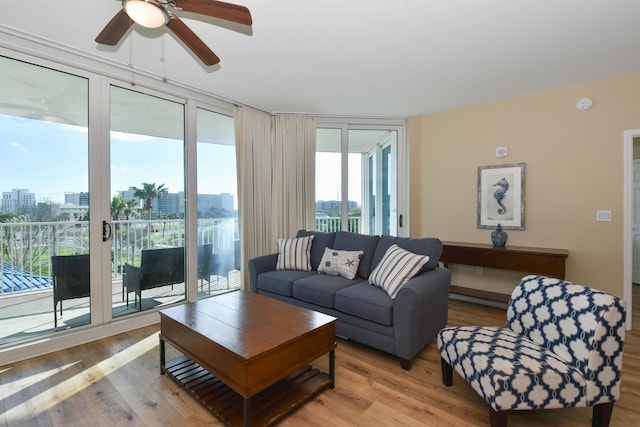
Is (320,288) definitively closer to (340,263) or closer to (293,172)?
(340,263)

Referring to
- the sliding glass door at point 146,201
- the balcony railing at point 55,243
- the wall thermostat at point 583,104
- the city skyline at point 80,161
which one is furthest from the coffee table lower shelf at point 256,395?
the wall thermostat at point 583,104

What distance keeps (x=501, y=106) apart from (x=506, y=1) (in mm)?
2105

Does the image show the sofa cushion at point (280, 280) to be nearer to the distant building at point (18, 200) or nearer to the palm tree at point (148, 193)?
the palm tree at point (148, 193)

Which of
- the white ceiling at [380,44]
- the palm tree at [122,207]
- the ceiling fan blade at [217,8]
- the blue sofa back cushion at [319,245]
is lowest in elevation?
the blue sofa back cushion at [319,245]

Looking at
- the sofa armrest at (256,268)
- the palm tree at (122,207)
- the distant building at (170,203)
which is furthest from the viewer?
the sofa armrest at (256,268)

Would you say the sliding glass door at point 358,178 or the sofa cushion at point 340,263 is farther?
the sliding glass door at point 358,178

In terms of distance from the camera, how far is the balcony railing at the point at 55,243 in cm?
250

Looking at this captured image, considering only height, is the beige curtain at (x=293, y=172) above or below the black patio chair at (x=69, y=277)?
above

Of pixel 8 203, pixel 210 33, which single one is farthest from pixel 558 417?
pixel 8 203

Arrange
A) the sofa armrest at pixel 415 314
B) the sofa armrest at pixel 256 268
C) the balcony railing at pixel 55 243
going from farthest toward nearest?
the sofa armrest at pixel 256 268
the balcony railing at pixel 55 243
the sofa armrest at pixel 415 314

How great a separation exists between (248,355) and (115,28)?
2.05m

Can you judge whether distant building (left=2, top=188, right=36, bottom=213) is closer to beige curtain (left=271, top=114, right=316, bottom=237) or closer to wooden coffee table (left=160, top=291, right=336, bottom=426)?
wooden coffee table (left=160, top=291, right=336, bottom=426)

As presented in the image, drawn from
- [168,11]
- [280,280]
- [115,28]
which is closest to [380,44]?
[168,11]

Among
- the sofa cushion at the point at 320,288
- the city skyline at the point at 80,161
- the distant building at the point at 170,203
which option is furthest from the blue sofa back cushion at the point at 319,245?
the distant building at the point at 170,203
